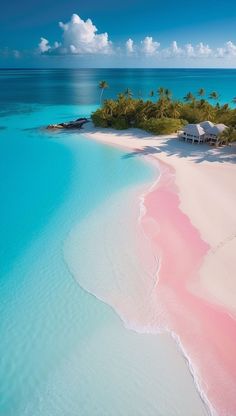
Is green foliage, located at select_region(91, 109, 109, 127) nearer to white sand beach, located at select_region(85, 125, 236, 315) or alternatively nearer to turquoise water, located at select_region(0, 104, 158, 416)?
white sand beach, located at select_region(85, 125, 236, 315)

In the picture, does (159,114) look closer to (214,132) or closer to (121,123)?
(121,123)

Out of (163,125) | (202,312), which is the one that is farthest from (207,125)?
(202,312)

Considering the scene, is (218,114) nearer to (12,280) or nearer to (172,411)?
(12,280)

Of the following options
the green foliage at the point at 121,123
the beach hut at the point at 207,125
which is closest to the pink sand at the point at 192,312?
the beach hut at the point at 207,125

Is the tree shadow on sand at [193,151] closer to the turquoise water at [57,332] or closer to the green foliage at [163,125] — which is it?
the green foliage at [163,125]

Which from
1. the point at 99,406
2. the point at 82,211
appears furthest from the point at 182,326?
the point at 82,211
